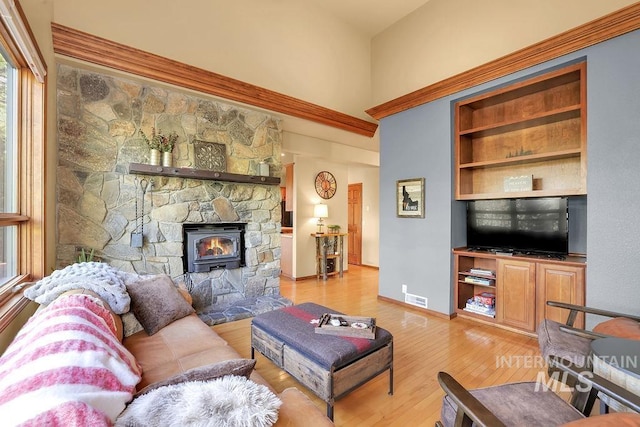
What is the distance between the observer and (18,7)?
1.47 meters

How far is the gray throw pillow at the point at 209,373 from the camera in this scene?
3.21 ft

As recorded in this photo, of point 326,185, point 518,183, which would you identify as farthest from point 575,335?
point 326,185

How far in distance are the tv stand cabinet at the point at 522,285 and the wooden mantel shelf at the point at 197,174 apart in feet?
8.57

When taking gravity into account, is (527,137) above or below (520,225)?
above

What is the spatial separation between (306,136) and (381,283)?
2.79m

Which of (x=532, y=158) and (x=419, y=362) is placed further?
(x=532, y=158)

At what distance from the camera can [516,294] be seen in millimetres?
2943

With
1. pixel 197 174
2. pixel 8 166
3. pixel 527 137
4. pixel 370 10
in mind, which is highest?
pixel 370 10

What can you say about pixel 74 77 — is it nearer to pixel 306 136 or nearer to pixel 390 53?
pixel 306 136

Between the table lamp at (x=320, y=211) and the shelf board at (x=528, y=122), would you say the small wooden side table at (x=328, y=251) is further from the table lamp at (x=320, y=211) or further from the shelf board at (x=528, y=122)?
the shelf board at (x=528, y=122)

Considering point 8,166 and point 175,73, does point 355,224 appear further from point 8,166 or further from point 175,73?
point 8,166

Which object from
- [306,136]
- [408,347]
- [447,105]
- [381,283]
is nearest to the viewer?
[408,347]

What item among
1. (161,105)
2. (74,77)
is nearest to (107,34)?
(74,77)

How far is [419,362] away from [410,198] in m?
2.07
